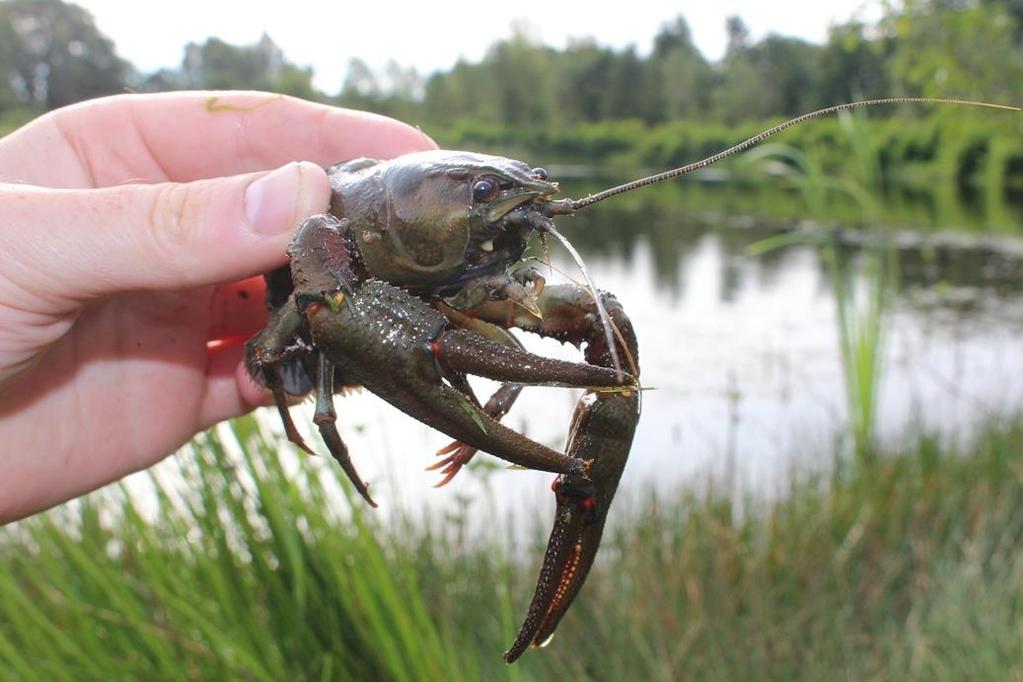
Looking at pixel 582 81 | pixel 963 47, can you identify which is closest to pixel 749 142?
pixel 963 47

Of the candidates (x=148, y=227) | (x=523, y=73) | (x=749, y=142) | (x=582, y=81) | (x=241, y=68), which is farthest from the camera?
(x=582, y=81)

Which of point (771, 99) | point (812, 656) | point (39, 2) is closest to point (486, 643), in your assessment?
point (812, 656)

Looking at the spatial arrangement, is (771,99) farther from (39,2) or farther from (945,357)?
(39,2)

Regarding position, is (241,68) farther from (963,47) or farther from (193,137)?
(963,47)

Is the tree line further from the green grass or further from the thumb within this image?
the green grass

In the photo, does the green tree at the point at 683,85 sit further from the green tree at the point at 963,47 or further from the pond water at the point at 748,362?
the green tree at the point at 963,47

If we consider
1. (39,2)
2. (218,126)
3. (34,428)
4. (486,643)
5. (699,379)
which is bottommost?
(699,379)

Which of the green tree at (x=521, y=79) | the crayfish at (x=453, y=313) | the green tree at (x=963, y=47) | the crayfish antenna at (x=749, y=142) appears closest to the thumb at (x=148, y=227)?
the crayfish at (x=453, y=313)
